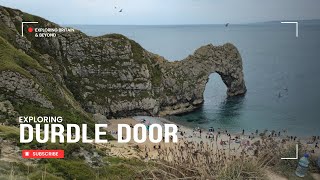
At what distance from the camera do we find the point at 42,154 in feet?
61.3

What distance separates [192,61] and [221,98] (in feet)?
44.1

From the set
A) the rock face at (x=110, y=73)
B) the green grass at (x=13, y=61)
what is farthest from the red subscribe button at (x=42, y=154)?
the rock face at (x=110, y=73)

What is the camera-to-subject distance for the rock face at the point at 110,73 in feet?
208

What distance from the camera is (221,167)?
37.6 feet

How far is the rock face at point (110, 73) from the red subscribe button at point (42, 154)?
39.5 m

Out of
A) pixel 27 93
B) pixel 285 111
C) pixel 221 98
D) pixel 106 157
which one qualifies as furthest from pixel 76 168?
pixel 221 98

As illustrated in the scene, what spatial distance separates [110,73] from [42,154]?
52.9 metres

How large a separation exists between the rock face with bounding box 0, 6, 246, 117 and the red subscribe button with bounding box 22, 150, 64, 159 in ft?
129

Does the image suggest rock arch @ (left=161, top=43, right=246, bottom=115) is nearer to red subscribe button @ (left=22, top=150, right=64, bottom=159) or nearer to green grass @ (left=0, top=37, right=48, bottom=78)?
green grass @ (left=0, top=37, right=48, bottom=78)

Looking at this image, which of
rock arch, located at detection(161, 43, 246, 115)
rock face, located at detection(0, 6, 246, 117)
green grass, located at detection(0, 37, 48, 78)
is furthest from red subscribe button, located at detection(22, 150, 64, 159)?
rock arch, located at detection(161, 43, 246, 115)

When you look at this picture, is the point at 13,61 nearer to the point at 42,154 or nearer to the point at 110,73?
the point at 110,73

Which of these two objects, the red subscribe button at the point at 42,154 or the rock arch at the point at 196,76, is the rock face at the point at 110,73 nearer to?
the rock arch at the point at 196,76

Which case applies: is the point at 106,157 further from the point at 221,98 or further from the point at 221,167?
Result: the point at 221,98

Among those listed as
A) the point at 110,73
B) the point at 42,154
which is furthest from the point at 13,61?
the point at 42,154
